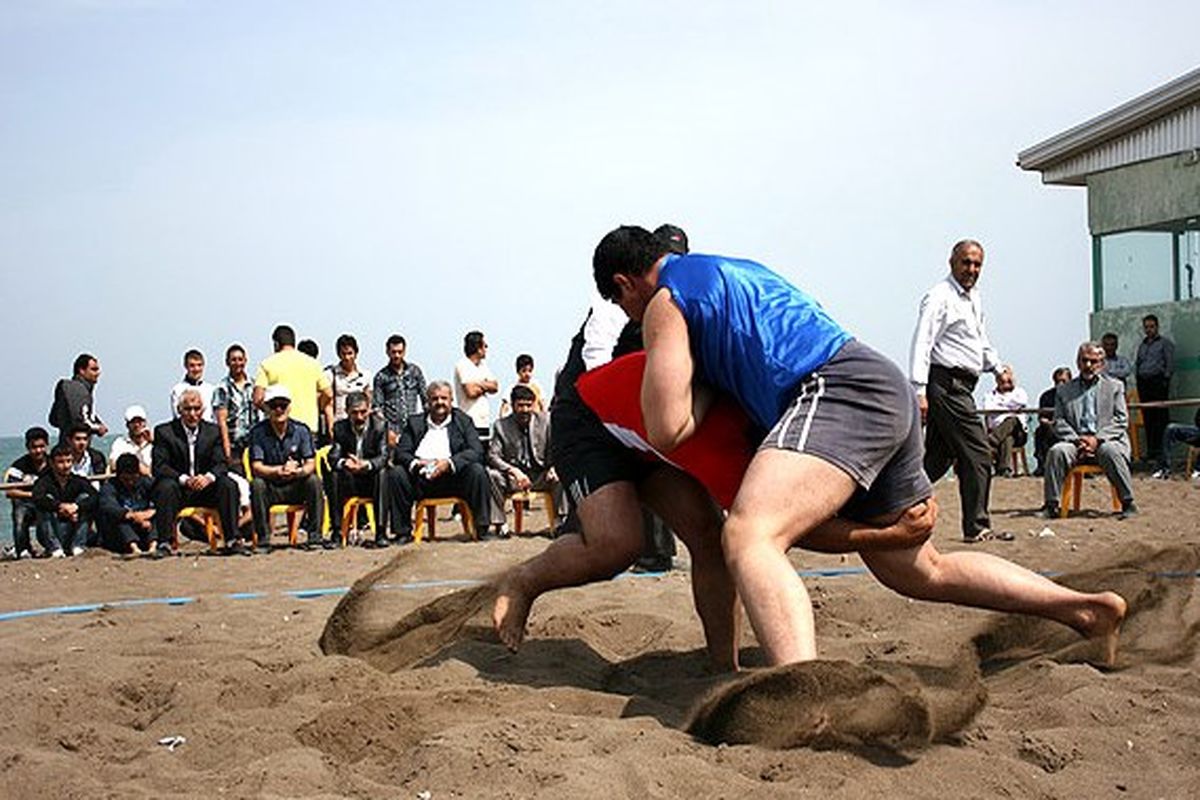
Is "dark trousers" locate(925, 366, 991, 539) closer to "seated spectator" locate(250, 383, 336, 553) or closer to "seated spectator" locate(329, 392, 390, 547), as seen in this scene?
"seated spectator" locate(329, 392, 390, 547)

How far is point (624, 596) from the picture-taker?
727 cm

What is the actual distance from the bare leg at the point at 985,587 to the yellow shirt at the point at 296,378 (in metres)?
9.38

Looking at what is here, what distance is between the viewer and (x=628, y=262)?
4840 millimetres

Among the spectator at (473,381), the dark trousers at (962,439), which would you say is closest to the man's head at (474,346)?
the spectator at (473,381)

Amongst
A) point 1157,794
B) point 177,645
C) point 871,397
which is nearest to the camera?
point 1157,794

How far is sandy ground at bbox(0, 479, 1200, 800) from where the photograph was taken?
390cm

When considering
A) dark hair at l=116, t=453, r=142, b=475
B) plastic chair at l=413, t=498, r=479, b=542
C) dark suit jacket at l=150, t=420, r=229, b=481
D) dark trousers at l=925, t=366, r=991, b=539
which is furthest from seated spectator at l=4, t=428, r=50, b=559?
dark trousers at l=925, t=366, r=991, b=539

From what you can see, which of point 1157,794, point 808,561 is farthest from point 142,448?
point 1157,794

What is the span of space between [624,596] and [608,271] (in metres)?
2.76

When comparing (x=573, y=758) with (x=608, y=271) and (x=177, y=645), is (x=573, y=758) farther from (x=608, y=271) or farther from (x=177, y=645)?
(x=177, y=645)

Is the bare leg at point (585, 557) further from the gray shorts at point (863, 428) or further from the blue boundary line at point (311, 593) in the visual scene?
the blue boundary line at point (311, 593)

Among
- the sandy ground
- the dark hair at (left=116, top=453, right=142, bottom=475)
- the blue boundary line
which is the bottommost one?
the blue boundary line

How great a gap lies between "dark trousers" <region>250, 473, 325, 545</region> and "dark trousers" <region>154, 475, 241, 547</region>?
19cm

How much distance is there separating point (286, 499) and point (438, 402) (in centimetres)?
152
